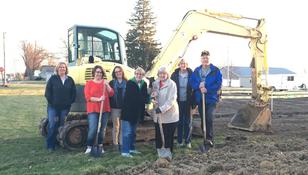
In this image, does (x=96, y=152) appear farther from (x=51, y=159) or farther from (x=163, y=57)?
(x=163, y=57)

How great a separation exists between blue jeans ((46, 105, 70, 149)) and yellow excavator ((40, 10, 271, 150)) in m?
0.14

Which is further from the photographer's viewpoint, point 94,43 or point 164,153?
point 94,43

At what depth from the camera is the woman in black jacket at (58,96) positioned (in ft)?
31.8

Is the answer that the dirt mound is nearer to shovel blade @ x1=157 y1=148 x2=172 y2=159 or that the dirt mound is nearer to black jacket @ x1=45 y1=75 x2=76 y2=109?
shovel blade @ x1=157 y1=148 x2=172 y2=159

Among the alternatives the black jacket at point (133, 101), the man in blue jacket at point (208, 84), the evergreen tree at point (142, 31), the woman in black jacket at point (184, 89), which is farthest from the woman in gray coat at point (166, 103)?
the evergreen tree at point (142, 31)

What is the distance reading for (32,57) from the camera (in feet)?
318

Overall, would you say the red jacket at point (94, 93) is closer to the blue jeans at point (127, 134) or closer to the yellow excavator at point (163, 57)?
the blue jeans at point (127, 134)

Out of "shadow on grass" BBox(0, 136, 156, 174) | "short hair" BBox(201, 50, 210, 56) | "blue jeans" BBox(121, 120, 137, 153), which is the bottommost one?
"shadow on grass" BBox(0, 136, 156, 174)

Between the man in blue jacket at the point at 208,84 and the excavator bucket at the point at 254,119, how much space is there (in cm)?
333

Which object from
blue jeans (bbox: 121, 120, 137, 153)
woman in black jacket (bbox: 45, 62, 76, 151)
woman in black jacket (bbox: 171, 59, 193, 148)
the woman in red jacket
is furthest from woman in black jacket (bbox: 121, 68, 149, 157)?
woman in black jacket (bbox: 45, 62, 76, 151)

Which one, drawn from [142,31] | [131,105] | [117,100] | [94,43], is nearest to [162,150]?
[131,105]

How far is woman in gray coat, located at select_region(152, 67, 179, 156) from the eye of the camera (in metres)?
8.70

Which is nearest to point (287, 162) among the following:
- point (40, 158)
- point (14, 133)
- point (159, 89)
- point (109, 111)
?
point (159, 89)

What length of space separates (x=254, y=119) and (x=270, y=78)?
5525 centimetres
